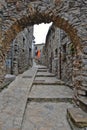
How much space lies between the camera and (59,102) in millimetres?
4773

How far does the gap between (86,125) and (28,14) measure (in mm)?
2741

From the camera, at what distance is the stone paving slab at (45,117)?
10.4 feet

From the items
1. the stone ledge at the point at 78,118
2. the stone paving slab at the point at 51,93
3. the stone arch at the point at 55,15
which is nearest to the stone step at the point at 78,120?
the stone ledge at the point at 78,118

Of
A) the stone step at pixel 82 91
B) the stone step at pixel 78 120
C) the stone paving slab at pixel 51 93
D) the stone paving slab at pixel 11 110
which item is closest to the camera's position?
the stone step at pixel 78 120

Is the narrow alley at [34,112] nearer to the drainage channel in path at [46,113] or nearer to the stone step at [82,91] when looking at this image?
the drainage channel in path at [46,113]

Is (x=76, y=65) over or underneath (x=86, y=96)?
over

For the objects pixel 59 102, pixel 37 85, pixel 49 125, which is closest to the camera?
pixel 49 125

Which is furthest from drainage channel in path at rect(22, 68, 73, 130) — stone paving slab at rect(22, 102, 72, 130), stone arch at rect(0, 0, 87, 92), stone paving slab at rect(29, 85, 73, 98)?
stone arch at rect(0, 0, 87, 92)

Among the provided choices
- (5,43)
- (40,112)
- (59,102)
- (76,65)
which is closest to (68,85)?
(59,102)

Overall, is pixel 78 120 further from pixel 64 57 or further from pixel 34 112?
pixel 64 57

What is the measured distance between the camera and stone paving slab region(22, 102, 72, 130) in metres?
3.17

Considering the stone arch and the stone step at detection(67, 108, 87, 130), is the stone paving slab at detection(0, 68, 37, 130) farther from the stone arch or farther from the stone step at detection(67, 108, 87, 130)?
the stone arch

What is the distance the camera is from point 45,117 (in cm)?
362

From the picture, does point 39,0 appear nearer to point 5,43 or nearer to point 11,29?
point 11,29
